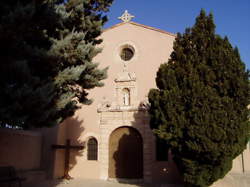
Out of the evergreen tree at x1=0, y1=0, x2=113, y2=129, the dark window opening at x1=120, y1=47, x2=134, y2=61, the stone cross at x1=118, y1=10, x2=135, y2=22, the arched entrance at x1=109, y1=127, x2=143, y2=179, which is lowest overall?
the arched entrance at x1=109, y1=127, x2=143, y2=179

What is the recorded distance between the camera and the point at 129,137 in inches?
438

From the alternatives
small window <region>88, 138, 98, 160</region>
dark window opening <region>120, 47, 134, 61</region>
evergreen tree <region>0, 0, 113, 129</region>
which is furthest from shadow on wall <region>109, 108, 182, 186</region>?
evergreen tree <region>0, 0, 113, 129</region>

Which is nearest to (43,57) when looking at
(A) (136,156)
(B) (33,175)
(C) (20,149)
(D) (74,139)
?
(C) (20,149)

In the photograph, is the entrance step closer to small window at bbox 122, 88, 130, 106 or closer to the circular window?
small window at bbox 122, 88, 130, 106

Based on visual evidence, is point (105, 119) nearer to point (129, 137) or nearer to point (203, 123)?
point (129, 137)

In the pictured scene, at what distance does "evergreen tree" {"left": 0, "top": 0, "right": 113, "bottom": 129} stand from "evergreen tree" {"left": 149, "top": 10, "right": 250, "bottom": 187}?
7.29ft

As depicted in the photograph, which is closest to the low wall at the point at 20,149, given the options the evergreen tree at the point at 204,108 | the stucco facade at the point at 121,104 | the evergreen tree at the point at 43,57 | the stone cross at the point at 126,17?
the stucco facade at the point at 121,104

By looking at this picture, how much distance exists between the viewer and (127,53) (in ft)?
40.9

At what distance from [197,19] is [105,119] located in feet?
19.6

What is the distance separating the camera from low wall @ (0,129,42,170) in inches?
340

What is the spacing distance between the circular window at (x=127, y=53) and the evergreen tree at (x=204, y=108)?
4999mm

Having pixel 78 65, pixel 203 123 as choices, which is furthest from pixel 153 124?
pixel 78 65

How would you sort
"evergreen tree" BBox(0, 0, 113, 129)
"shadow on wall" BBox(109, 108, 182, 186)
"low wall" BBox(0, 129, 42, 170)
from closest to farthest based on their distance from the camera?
1. "evergreen tree" BBox(0, 0, 113, 129)
2. "low wall" BBox(0, 129, 42, 170)
3. "shadow on wall" BBox(109, 108, 182, 186)

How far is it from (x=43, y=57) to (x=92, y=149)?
23.1 ft
